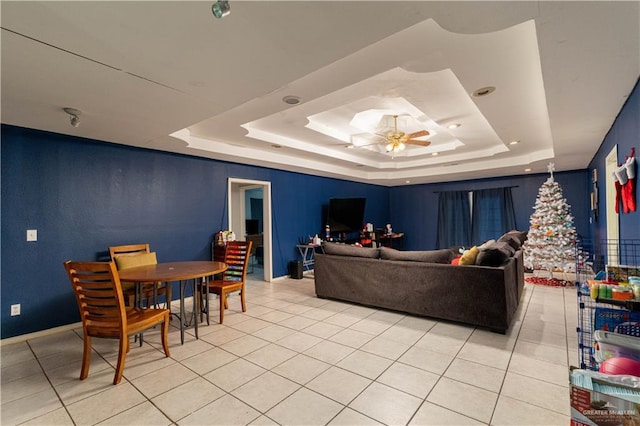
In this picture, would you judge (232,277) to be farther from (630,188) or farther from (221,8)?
(630,188)

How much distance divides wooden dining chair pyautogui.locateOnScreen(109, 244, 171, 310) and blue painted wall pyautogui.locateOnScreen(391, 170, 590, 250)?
23.9ft

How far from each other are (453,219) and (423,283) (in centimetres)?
543

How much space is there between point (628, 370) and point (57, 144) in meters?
5.40

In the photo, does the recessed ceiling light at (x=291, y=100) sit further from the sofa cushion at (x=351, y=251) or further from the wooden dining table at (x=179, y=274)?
the sofa cushion at (x=351, y=251)

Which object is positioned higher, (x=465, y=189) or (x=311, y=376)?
(x=465, y=189)

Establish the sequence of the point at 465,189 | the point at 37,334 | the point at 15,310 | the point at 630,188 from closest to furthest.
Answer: the point at 630,188
the point at 15,310
the point at 37,334
the point at 465,189

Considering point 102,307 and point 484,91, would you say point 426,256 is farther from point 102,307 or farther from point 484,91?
point 102,307

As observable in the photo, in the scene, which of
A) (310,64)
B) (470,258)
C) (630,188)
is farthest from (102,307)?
(630,188)

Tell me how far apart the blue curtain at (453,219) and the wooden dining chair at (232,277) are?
637 cm

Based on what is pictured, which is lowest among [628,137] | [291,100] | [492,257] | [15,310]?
[15,310]

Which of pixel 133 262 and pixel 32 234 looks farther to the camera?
pixel 133 262

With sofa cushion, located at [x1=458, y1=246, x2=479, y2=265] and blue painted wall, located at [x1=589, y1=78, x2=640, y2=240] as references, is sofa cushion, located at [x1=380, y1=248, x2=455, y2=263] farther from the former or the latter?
blue painted wall, located at [x1=589, y1=78, x2=640, y2=240]

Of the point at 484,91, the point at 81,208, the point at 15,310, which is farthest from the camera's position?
the point at 81,208

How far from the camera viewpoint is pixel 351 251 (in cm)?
412
